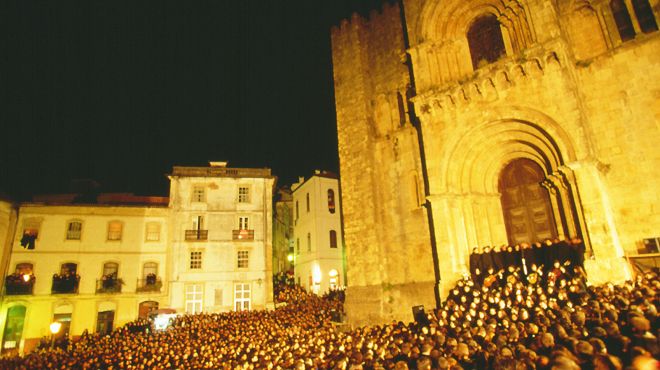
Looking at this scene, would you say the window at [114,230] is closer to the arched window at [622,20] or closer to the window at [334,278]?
the window at [334,278]

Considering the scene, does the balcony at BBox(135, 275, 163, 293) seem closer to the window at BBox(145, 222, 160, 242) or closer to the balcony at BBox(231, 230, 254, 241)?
the window at BBox(145, 222, 160, 242)

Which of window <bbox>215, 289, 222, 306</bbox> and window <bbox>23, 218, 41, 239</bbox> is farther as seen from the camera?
window <bbox>215, 289, 222, 306</bbox>

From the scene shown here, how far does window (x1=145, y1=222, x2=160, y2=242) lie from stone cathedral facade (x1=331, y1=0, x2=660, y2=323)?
18.4m

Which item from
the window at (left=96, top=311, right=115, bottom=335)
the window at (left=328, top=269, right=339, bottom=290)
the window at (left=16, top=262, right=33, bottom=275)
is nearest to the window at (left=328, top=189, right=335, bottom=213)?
the window at (left=328, top=269, right=339, bottom=290)

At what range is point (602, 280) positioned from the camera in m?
9.83

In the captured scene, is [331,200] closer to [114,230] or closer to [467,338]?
[114,230]

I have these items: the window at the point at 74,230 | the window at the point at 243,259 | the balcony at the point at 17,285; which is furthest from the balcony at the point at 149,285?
the balcony at the point at 17,285

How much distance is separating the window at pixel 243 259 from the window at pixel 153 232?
642cm

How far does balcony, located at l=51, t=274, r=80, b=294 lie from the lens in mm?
25984

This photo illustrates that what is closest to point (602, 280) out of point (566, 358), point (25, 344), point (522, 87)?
point (522, 87)

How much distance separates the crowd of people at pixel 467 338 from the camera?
487 cm

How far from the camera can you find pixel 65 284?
26.2 m

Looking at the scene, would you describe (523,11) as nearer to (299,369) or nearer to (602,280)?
(602,280)

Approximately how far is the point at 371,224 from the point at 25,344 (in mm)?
24832
